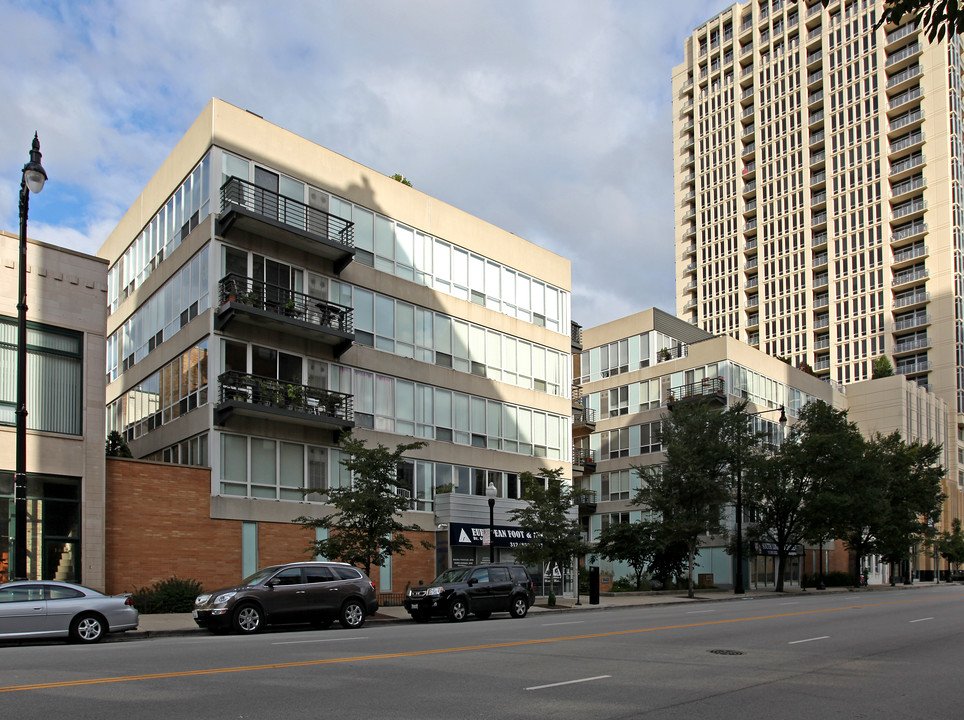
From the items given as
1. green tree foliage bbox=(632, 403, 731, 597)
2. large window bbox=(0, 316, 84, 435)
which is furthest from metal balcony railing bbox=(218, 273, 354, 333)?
green tree foliage bbox=(632, 403, 731, 597)

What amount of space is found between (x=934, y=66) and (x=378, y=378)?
293ft

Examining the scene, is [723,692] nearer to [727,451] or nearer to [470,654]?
[470,654]

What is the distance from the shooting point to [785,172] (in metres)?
112

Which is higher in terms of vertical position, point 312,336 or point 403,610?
point 312,336

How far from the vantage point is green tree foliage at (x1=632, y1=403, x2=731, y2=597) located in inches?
1631

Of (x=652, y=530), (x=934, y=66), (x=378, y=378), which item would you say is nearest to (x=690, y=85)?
(x=934, y=66)

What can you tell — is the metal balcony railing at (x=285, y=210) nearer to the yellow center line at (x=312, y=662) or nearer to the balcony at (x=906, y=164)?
the yellow center line at (x=312, y=662)

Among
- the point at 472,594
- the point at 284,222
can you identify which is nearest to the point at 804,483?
the point at 472,594

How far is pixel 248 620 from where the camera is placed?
19828mm

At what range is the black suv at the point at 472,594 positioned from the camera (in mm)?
23969

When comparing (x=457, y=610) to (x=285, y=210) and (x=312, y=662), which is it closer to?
(x=312, y=662)

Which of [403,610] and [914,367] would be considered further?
[914,367]

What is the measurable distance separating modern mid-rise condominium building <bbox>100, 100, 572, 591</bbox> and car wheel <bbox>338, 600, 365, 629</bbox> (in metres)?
6.67

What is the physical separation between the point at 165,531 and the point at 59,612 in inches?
431
